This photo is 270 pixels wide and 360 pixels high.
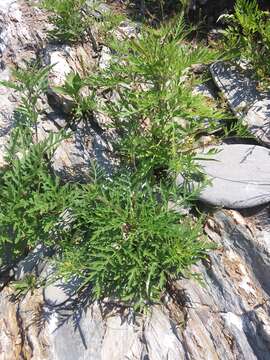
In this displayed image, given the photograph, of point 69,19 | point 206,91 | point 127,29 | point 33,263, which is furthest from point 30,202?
point 127,29

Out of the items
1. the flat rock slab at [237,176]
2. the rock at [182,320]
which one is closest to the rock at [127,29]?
the flat rock slab at [237,176]

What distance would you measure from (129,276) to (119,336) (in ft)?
1.81

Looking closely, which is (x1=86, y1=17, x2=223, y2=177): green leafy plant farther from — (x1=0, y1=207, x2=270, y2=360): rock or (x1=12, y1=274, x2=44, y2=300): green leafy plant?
(x1=12, y1=274, x2=44, y2=300): green leafy plant

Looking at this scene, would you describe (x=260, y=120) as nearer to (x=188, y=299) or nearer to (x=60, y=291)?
(x=188, y=299)

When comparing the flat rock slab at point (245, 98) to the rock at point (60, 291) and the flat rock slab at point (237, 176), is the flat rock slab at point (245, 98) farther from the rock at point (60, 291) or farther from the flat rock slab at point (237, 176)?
the rock at point (60, 291)

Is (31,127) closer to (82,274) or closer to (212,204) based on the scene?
(82,274)

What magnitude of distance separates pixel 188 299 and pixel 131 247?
0.69 metres

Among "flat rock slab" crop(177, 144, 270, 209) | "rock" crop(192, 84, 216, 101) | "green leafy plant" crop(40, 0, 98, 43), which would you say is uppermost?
"green leafy plant" crop(40, 0, 98, 43)

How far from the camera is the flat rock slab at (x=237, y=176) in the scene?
3789 mm

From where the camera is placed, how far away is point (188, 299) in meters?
3.46

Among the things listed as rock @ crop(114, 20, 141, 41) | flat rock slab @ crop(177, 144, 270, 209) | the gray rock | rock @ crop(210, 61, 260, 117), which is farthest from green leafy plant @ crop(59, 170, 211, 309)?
rock @ crop(114, 20, 141, 41)

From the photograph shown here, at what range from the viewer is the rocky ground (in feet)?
10.7

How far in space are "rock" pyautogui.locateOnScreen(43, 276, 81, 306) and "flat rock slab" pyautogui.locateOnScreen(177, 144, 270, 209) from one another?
1.40 m

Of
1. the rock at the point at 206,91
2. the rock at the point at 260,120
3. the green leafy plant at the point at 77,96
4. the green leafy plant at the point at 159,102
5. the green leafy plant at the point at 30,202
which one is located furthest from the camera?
the rock at the point at 206,91
